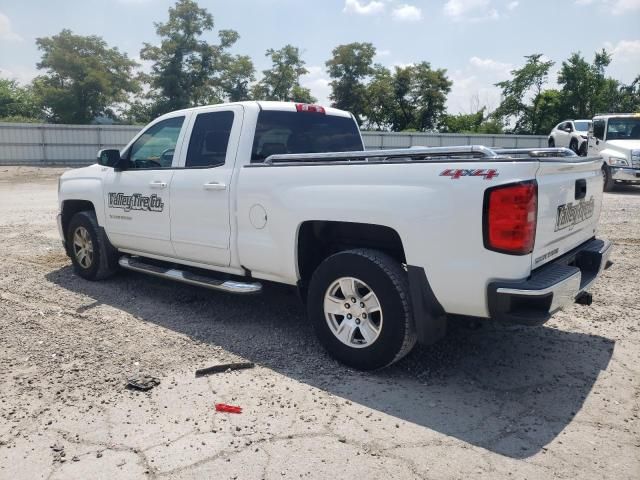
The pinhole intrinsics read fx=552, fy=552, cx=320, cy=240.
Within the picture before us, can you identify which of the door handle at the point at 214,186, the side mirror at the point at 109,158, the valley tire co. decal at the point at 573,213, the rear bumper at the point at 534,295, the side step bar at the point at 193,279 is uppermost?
the side mirror at the point at 109,158

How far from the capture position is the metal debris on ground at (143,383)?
146 inches

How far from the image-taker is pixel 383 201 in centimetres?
363

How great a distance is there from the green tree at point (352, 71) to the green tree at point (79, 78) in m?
15.7

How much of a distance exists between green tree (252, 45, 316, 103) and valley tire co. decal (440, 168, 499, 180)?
39512 millimetres

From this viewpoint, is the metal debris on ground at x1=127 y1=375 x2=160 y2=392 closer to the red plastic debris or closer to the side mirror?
the red plastic debris

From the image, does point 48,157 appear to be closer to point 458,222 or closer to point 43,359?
point 43,359

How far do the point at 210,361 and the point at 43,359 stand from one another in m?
1.27

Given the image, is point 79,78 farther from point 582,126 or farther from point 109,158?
point 109,158

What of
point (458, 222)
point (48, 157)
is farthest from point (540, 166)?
point (48, 157)

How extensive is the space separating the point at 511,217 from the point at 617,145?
1426 centimetres

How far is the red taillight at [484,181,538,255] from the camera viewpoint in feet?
10.3

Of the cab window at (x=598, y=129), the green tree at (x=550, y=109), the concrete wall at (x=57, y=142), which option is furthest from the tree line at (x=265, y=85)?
the cab window at (x=598, y=129)

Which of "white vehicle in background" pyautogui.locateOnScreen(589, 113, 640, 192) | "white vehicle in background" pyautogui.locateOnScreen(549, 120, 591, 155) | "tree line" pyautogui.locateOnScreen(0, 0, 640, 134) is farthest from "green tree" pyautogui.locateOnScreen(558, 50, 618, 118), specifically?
"white vehicle in background" pyautogui.locateOnScreen(589, 113, 640, 192)

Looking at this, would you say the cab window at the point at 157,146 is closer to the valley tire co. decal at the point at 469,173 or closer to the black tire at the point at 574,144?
the valley tire co. decal at the point at 469,173
